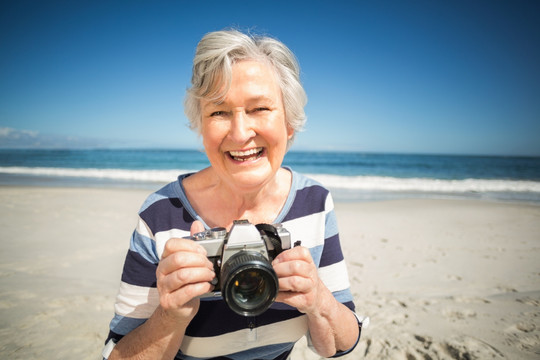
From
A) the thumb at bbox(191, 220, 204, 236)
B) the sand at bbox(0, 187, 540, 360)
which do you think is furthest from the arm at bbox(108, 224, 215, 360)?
the sand at bbox(0, 187, 540, 360)

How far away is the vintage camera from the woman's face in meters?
0.28

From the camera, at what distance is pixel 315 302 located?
1.01 m

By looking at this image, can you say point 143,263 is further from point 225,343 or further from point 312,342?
point 312,342

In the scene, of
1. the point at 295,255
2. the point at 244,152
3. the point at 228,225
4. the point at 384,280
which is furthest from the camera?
the point at 384,280

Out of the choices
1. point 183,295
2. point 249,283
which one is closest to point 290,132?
point 249,283

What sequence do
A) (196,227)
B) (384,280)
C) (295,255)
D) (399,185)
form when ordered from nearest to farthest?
(295,255) < (196,227) < (384,280) < (399,185)

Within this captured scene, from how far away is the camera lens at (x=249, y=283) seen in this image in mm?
834

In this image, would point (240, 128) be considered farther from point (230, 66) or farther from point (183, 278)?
point (183, 278)

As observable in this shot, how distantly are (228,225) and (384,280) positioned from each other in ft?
9.37

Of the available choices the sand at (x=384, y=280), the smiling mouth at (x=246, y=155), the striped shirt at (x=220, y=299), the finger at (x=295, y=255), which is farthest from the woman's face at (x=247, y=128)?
the sand at (x=384, y=280)

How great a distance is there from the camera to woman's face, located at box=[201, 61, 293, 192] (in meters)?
1.10

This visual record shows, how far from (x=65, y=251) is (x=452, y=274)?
5.40 meters

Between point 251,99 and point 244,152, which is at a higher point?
point 251,99

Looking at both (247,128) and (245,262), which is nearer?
(245,262)
